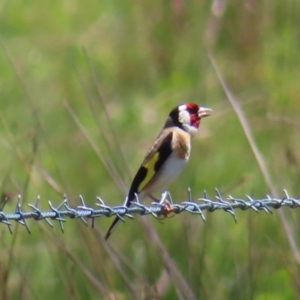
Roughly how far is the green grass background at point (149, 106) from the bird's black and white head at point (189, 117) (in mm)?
505

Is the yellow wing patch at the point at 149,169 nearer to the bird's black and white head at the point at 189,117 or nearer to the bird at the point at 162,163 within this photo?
the bird at the point at 162,163

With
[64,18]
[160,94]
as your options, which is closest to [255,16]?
[160,94]

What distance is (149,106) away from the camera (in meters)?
9.36

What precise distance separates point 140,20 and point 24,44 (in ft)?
4.37

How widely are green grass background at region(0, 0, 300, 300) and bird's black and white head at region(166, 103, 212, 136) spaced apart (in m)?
0.50

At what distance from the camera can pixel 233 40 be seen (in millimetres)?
10539

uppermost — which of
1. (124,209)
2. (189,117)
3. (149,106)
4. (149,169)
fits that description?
(149,106)

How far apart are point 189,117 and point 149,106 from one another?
4.24 meters

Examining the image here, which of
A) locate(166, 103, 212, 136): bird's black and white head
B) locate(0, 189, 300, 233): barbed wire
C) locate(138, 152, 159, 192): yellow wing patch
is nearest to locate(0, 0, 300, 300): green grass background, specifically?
locate(166, 103, 212, 136): bird's black and white head

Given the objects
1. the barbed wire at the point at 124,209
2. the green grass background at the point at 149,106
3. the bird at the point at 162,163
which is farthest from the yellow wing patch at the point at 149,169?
the green grass background at the point at 149,106

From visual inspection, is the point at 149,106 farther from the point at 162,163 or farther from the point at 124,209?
the point at 124,209

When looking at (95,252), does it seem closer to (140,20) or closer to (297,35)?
(297,35)

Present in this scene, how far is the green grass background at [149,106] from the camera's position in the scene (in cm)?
643

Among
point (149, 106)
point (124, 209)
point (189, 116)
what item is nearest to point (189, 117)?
point (189, 116)
